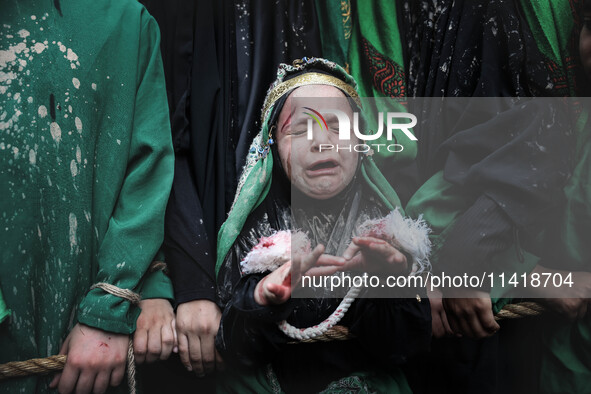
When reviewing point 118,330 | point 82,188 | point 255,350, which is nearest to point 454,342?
point 255,350

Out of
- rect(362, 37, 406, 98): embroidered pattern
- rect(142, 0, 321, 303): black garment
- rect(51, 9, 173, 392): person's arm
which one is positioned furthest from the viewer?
rect(362, 37, 406, 98): embroidered pattern

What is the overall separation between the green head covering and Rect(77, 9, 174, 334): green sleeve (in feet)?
0.55

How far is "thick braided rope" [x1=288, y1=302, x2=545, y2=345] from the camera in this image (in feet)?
3.69

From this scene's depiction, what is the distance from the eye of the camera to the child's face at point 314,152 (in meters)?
1.18

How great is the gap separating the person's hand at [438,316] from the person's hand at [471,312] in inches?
0.9

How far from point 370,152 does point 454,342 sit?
530mm

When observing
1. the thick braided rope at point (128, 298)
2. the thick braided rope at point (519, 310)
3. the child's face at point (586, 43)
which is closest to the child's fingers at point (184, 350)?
the thick braided rope at point (128, 298)

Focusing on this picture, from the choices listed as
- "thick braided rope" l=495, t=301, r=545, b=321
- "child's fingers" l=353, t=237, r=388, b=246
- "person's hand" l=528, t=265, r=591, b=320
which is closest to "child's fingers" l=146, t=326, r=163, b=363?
"child's fingers" l=353, t=237, r=388, b=246

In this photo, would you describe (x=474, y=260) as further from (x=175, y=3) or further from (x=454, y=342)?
(x=175, y=3)

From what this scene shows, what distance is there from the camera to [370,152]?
1258 millimetres

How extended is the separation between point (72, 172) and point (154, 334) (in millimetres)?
414

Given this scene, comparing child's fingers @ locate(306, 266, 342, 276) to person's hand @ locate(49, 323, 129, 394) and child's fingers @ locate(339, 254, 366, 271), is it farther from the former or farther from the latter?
person's hand @ locate(49, 323, 129, 394)

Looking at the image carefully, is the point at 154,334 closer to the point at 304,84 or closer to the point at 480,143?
the point at 304,84

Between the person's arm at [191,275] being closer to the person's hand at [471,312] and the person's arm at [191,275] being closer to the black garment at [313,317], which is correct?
the black garment at [313,317]
